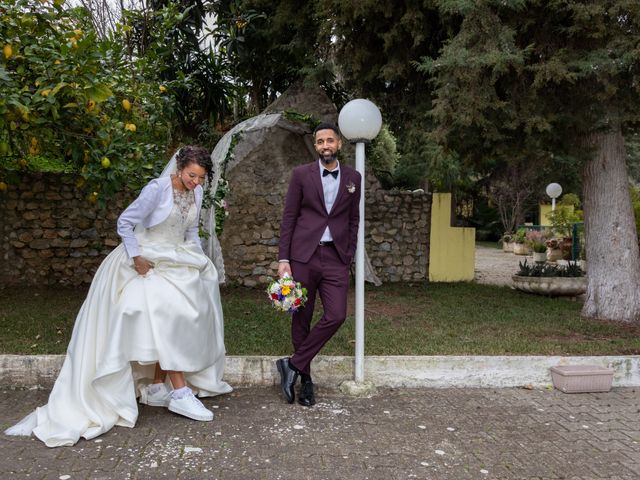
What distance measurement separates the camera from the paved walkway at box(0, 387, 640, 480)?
11.2 feet

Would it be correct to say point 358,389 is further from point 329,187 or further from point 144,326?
point 144,326

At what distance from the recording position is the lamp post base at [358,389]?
4.90 meters

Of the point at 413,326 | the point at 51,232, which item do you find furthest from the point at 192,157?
the point at 51,232

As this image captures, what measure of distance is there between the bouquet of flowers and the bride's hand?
2.93 ft

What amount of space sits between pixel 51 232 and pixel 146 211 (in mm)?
7083

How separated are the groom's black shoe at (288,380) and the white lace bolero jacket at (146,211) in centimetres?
149

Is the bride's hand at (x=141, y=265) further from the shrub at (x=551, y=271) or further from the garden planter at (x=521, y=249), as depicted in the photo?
the garden planter at (x=521, y=249)

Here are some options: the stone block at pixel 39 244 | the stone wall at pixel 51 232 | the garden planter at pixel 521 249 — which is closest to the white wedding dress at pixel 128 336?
the stone wall at pixel 51 232

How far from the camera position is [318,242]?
4531 mm

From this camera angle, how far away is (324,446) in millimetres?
3793

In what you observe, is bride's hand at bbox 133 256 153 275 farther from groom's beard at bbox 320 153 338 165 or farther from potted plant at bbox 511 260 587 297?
potted plant at bbox 511 260 587 297

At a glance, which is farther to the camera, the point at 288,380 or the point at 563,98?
the point at 563,98

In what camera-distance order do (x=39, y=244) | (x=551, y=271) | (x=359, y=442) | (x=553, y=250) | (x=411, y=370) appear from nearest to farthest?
(x=359, y=442)
(x=411, y=370)
(x=551, y=271)
(x=39, y=244)
(x=553, y=250)

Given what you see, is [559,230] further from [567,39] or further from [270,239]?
[567,39]
